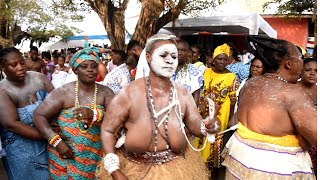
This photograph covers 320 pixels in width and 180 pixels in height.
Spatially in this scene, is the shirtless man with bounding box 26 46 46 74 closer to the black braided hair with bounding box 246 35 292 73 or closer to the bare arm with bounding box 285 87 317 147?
the black braided hair with bounding box 246 35 292 73

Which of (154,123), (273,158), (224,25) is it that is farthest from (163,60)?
(224,25)

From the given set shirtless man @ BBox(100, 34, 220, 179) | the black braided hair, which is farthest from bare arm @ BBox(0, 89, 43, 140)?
the black braided hair

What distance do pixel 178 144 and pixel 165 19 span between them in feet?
24.7

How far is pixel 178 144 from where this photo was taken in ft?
9.38

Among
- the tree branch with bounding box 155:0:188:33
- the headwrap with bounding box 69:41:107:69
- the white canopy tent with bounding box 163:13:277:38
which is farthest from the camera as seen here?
the white canopy tent with bounding box 163:13:277:38

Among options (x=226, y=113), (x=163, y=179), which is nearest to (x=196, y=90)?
(x=226, y=113)

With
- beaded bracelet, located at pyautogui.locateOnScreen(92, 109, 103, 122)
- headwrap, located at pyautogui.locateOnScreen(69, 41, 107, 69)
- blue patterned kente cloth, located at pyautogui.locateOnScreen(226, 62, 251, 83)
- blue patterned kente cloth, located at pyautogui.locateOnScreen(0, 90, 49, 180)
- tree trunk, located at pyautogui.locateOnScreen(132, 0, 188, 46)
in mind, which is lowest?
blue patterned kente cloth, located at pyautogui.locateOnScreen(0, 90, 49, 180)

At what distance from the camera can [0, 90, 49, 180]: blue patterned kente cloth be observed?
3.63m

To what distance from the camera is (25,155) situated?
12.0 feet

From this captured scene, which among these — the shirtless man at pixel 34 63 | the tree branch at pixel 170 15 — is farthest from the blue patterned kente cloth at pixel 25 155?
the tree branch at pixel 170 15

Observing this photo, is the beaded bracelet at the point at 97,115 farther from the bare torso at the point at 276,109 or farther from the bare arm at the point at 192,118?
the bare torso at the point at 276,109

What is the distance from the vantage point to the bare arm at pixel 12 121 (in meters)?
3.46

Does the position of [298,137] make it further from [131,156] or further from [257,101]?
[131,156]

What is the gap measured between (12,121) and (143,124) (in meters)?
1.30
